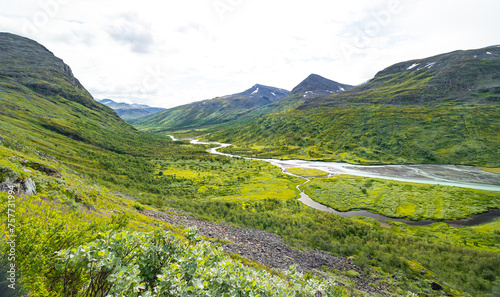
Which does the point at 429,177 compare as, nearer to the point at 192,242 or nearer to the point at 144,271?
the point at 192,242

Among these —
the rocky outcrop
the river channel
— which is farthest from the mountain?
the rocky outcrop

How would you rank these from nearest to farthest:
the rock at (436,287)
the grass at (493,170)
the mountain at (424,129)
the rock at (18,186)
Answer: the rock at (18,186), the rock at (436,287), the grass at (493,170), the mountain at (424,129)

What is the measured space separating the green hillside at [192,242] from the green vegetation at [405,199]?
352 cm

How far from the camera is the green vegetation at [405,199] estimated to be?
186ft

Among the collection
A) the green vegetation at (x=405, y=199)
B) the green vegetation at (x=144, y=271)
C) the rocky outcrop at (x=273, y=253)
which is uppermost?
the green vegetation at (x=144, y=271)

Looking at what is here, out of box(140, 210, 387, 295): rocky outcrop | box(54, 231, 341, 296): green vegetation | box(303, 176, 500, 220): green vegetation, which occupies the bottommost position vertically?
box(303, 176, 500, 220): green vegetation

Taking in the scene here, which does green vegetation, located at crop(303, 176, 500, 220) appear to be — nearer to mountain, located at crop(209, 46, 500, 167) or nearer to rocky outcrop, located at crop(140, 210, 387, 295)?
rocky outcrop, located at crop(140, 210, 387, 295)

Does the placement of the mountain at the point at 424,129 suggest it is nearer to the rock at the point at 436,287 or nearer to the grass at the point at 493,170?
the grass at the point at 493,170

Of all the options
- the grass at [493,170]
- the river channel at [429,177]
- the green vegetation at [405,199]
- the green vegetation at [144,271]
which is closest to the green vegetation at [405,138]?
the grass at [493,170]

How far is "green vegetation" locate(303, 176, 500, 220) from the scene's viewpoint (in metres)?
56.8

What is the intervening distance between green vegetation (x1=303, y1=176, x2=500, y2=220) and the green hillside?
11.6 ft

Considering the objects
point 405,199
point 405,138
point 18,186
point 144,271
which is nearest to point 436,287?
point 144,271

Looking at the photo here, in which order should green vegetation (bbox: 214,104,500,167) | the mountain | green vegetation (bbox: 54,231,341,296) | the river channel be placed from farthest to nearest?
the mountain → green vegetation (bbox: 214,104,500,167) → the river channel → green vegetation (bbox: 54,231,341,296)

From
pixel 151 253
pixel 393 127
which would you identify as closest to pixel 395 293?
pixel 151 253
